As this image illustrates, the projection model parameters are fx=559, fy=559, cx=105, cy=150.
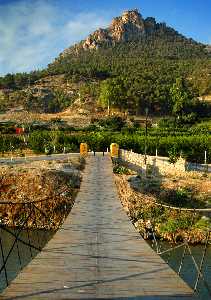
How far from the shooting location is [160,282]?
12484mm

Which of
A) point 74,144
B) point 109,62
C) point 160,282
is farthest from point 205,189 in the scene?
point 109,62

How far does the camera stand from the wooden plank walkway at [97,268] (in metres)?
11.6

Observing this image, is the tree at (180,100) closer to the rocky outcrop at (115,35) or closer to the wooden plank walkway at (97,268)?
the wooden plank walkway at (97,268)

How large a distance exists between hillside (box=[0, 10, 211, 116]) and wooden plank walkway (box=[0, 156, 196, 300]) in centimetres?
8090

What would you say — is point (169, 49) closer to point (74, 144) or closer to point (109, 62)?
point (109, 62)

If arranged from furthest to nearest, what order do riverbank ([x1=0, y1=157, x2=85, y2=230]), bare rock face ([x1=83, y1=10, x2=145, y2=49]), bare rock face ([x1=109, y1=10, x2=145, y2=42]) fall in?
bare rock face ([x1=109, y1=10, x2=145, y2=42]) → bare rock face ([x1=83, y1=10, x2=145, y2=49]) → riverbank ([x1=0, y1=157, x2=85, y2=230])

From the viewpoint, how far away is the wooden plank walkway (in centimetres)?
1155

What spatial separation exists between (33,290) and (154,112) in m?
94.2

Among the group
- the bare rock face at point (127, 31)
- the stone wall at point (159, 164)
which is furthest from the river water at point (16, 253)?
the bare rock face at point (127, 31)

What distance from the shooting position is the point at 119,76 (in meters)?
123

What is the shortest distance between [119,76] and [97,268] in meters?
111

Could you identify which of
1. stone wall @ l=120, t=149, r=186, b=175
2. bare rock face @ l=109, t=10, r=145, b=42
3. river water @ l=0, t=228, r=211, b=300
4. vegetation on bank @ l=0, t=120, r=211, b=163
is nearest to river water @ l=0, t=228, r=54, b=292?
river water @ l=0, t=228, r=211, b=300

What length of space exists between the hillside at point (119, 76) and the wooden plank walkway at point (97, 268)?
80.9 metres

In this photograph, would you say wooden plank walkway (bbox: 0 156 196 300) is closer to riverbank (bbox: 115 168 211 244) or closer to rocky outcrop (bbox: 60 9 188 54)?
riverbank (bbox: 115 168 211 244)
